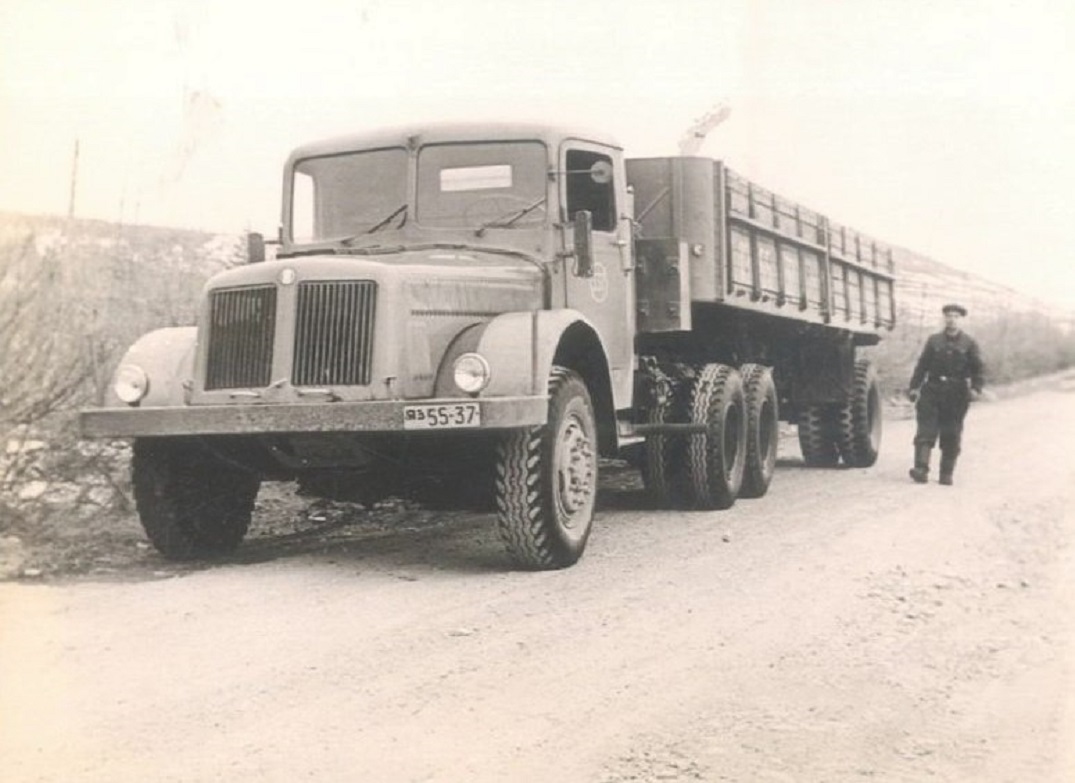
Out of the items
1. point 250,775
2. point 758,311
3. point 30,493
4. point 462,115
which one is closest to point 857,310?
point 758,311

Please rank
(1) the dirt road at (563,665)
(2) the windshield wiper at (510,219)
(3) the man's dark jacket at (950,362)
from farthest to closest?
(3) the man's dark jacket at (950,362) < (2) the windshield wiper at (510,219) < (1) the dirt road at (563,665)

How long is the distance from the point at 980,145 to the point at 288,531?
4319mm

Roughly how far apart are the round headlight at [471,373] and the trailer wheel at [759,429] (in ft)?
13.2

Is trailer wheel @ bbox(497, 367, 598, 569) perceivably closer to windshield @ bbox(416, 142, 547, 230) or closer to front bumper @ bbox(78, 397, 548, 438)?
front bumper @ bbox(78, 397, 548, 438)

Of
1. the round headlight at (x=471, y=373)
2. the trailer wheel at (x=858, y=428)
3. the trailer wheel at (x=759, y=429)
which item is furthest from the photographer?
the trailer wheel at (x=858, y=428)

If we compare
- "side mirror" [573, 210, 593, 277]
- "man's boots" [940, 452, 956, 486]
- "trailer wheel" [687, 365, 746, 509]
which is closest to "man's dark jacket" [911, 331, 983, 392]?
"man's boots" [940, 452, 956, 486]

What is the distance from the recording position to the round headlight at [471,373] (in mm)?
5582

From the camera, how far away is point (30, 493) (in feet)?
22.0

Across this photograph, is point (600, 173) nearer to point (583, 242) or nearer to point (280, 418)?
point (583, 242)

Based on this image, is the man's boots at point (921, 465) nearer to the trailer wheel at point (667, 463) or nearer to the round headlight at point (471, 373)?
the trailer wheel at point (667, 463)

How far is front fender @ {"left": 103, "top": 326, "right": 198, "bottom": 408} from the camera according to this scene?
19.9 feet

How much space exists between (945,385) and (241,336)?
6614mm

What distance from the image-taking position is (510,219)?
6.77 m

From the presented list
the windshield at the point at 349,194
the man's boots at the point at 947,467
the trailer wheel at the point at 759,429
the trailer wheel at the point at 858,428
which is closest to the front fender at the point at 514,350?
the windshield at the point at 349,194
